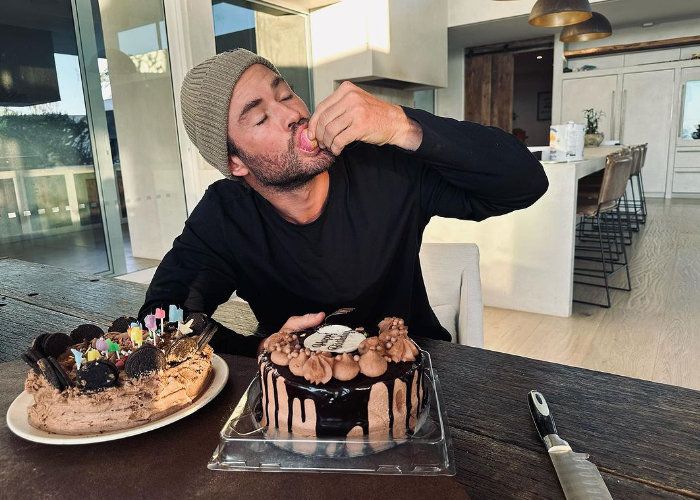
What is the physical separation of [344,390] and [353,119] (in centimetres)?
45

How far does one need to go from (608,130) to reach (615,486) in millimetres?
7901

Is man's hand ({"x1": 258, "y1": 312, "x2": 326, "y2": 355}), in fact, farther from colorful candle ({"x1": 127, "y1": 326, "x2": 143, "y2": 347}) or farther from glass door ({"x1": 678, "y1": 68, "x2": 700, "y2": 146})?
glass door ({"x1": 678, "y1": 68, "x2": 700, "y2": 146})

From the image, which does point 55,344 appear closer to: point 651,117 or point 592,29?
point 592,29

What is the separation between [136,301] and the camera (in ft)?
4.12

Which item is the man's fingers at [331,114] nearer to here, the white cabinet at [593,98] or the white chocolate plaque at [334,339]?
the white chocolate plaque at [334,339]

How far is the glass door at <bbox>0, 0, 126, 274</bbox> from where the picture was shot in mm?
2723

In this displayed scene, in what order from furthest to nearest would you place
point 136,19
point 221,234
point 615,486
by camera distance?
1. point 136,19
2. point 221,234
3. point 615,486

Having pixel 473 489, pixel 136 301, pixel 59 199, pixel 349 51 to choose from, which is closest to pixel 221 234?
pixel 136 301

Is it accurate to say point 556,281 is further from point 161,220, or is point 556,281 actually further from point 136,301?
point 161,220

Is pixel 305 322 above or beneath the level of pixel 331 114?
beneath

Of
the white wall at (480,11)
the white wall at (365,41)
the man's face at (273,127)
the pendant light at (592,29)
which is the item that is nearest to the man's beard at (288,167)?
the man's face at (273,127)

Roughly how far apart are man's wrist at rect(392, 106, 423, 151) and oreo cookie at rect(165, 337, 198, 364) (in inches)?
19.1

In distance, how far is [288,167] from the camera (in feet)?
3.26

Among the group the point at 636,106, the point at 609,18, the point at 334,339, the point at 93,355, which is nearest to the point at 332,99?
the point at 334,339
